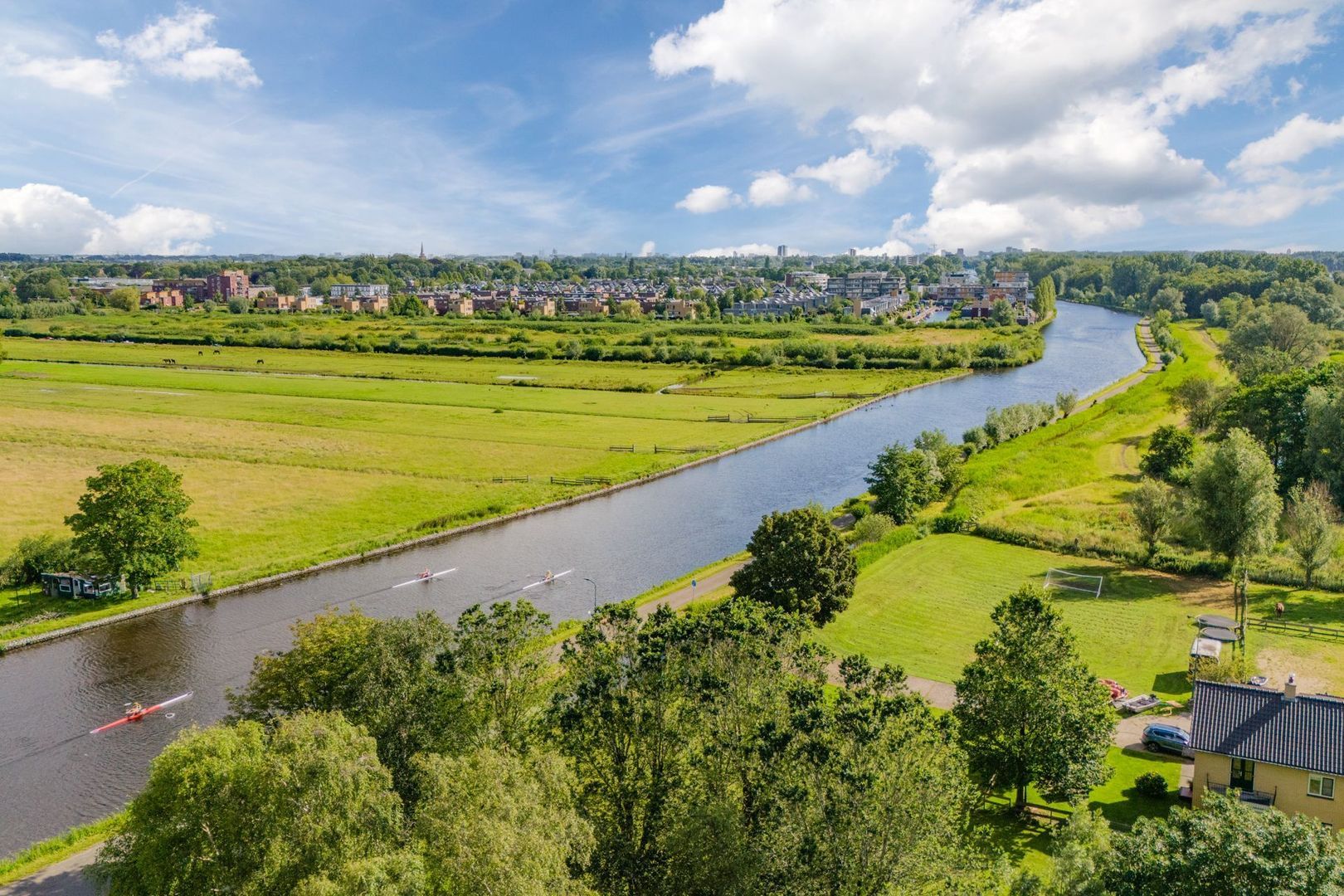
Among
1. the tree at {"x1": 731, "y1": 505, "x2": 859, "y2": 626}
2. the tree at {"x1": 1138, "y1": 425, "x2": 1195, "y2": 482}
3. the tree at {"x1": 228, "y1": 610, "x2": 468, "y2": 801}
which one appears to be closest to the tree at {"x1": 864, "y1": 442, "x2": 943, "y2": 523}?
the tree at {"x1": 731, "y1": 505, "x2": 859, "y2": 626}

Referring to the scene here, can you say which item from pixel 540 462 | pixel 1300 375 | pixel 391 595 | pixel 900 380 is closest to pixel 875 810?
pixel 391 595

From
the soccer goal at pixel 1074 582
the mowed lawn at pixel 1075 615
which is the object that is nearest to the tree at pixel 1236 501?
the mowed lawn at pixel 1075 615

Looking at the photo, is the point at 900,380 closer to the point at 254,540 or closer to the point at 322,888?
the point at 254,540

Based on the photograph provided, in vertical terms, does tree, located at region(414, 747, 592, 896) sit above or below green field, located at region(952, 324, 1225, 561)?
above

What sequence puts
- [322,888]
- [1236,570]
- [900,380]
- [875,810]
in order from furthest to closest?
[900,380] < [1236,570] < [875,810] < [322,888]

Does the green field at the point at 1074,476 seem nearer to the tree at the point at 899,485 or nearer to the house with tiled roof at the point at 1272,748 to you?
the tree at the point at 899,485

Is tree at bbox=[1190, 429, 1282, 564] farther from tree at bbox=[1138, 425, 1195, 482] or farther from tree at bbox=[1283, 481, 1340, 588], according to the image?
tree at bbox=[1138, 425, 1195, 482]
